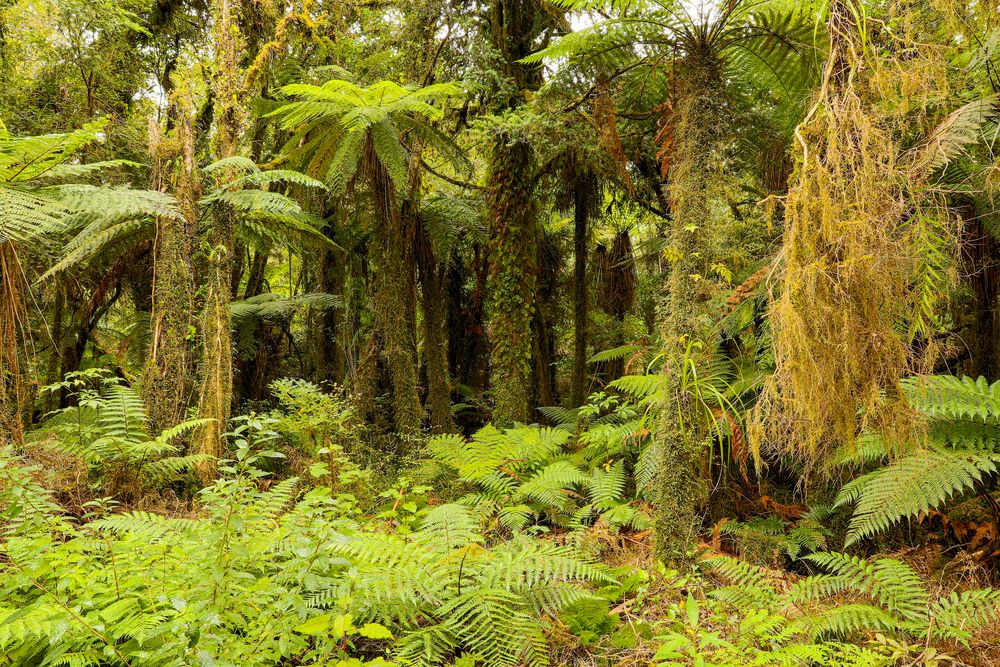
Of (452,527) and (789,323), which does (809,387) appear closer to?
(789,323)

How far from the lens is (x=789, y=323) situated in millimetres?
2262

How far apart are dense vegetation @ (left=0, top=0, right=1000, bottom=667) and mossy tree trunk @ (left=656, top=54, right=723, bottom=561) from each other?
0.02m

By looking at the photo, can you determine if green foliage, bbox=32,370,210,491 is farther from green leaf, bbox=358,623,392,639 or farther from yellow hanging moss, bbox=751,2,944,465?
yellow hanging moss, bbox=751,2,944,465

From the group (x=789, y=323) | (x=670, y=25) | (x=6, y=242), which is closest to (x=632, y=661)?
(x=789, y=323)

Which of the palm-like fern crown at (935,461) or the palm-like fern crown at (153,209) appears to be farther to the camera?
the palm-like fern crown at (153,209)

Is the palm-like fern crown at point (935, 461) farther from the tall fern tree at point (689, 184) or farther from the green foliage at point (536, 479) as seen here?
the green foliage at point (536, 479)

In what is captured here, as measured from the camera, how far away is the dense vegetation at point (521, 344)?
232cm

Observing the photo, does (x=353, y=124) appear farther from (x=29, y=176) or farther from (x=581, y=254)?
(x=581, y=254)

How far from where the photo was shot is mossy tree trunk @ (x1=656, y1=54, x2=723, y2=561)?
3.16 meters

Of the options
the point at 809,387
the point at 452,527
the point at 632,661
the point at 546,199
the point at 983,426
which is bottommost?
the point at 632,661

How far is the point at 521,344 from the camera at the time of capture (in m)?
6.29

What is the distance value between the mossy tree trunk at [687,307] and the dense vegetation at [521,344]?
0.8 inches

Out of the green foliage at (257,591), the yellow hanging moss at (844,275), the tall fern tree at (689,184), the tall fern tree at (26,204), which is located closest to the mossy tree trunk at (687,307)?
the tall fern tree at (689,184)

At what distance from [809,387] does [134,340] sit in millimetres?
8398
